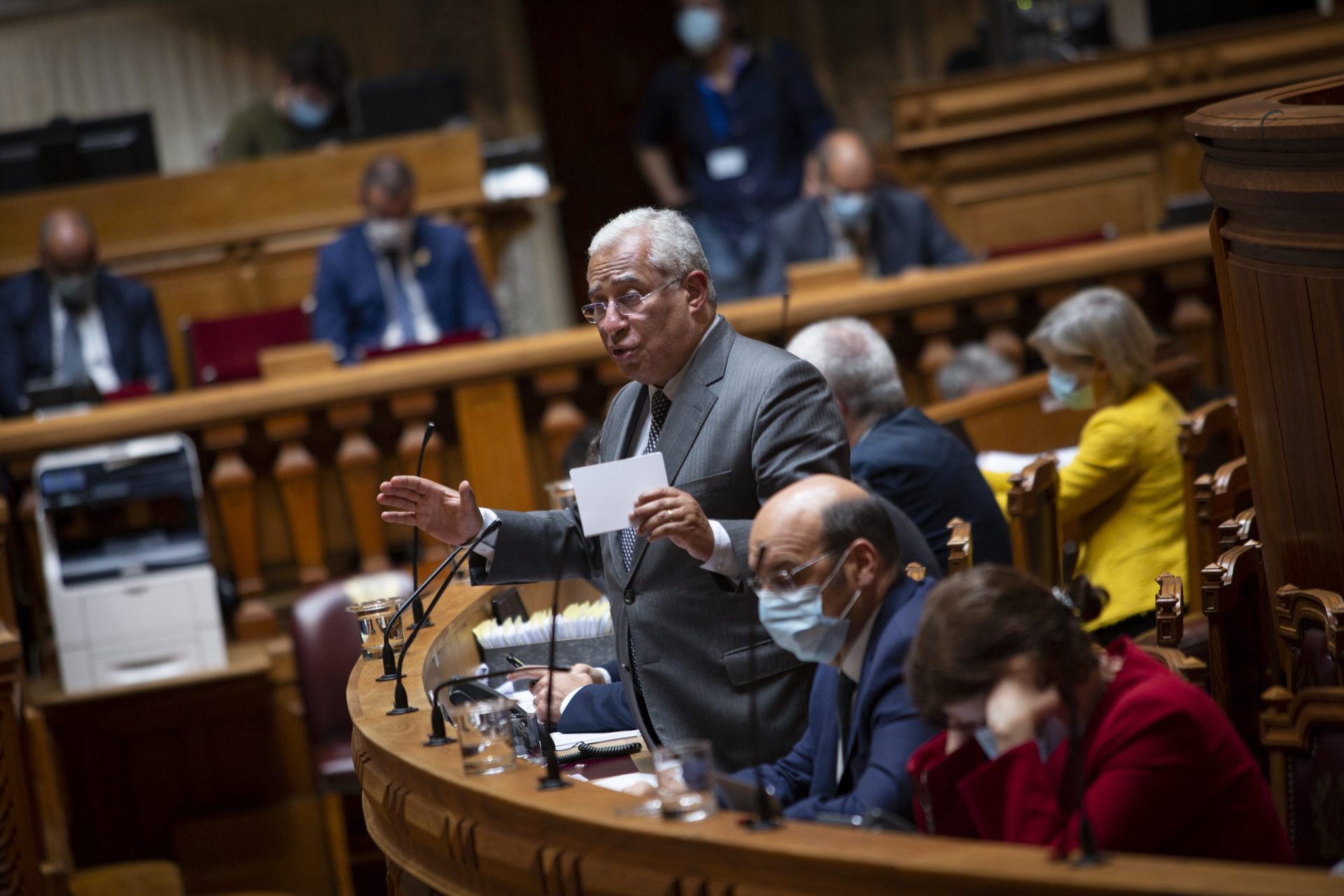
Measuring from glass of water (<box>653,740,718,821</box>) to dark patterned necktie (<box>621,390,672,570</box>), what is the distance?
0.74 metres

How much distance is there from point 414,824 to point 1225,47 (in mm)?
5705

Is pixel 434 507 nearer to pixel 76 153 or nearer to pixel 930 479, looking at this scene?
pixel 930 479

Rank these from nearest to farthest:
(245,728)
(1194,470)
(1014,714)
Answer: (1014,714)
(1194,470)
(245,728)

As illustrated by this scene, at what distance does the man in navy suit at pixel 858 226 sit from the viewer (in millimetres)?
5934

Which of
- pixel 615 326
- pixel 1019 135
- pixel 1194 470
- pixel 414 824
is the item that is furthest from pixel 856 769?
pixel 1019 135

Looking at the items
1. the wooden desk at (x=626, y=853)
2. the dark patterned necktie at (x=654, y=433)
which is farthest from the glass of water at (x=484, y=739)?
the dark patterned necktie at (x=654, y=433)

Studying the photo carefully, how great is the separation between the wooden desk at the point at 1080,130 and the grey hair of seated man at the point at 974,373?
2298 mm

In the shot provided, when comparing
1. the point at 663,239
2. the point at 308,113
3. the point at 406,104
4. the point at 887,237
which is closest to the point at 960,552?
the point at 663,239

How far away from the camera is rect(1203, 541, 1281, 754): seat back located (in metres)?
2.51

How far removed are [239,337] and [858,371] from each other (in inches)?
136

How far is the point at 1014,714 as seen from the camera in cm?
174

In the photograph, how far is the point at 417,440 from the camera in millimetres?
4551

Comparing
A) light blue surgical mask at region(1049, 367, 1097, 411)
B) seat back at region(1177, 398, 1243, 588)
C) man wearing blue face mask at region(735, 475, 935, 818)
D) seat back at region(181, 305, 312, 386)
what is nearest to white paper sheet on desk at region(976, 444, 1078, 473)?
light blue surgical mask at region(1049, 367, 1097, 411)

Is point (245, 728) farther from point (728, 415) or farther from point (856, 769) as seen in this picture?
point (856, 769)
